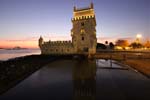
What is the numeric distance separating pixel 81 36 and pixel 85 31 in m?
2.76

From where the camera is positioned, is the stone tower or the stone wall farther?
the stone wall

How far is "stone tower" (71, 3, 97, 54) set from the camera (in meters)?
53.4

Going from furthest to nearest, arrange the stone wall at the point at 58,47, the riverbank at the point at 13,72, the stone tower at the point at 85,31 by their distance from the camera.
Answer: the stone wall at the point at 58,47, the stone tower at the point at 85,31, the riverbank at the point at 13,72

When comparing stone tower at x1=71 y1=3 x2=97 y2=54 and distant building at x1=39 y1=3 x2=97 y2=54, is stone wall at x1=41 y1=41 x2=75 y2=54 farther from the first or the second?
stone tower at x1=71 y1=3 x2=97 y2=54

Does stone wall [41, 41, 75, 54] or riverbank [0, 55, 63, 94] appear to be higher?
stone wall [41, 41, 75, 54]

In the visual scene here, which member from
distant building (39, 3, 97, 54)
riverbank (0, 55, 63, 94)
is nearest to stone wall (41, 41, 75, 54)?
distant building (39, 3, 97, 54)

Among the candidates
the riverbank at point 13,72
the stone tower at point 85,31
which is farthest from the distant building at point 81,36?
the riverbank at point 13,72

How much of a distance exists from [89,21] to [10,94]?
152 ft

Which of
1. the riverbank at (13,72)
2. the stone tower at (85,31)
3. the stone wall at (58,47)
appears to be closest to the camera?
the riverbank at (13,72)

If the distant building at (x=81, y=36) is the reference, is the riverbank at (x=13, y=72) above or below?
below

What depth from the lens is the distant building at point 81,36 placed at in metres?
53.5

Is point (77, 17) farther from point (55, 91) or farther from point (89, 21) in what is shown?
point (55, 91)

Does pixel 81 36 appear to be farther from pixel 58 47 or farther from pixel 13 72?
pixel 13 72

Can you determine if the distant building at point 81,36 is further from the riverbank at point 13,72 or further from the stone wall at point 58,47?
the riverbank at point 13,72
